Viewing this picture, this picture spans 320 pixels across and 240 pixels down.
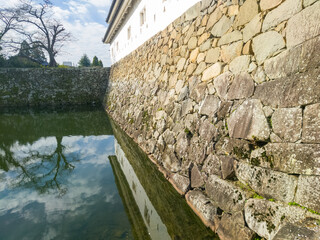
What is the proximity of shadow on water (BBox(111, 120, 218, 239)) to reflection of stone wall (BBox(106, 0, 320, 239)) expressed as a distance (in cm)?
17

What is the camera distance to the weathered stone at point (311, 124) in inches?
62.4

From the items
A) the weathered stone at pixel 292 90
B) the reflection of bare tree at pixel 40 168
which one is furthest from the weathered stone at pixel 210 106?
the reflection of bare tree at pixel 40 168

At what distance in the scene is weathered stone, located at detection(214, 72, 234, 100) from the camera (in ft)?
9.07

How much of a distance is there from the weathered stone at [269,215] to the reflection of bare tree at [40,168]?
2.94 m

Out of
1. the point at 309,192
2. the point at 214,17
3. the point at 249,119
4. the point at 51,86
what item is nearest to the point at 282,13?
the point at 249,119

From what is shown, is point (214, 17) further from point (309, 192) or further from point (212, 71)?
point (309, 192)

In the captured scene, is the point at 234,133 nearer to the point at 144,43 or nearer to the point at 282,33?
the point at 282,33

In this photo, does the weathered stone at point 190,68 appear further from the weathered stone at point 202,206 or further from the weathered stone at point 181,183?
the weathered stone at point 202,206

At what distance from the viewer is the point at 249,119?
2254 millimetres

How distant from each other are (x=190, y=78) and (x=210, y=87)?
767mm

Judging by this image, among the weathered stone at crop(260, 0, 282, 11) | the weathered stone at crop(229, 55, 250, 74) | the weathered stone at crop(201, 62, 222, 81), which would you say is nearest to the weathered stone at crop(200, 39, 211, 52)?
the weathered stone at crop(201, 62, 222, 81)

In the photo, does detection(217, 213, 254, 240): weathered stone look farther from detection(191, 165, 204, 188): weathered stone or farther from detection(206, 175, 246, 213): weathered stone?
detection(191, 165, 204, 188): weathered stone

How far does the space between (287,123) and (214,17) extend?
229 cm

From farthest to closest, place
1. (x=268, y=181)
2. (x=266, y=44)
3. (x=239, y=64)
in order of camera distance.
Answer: (x=239, y=64) → (x=266, y=44) → (x=268, y=181)
